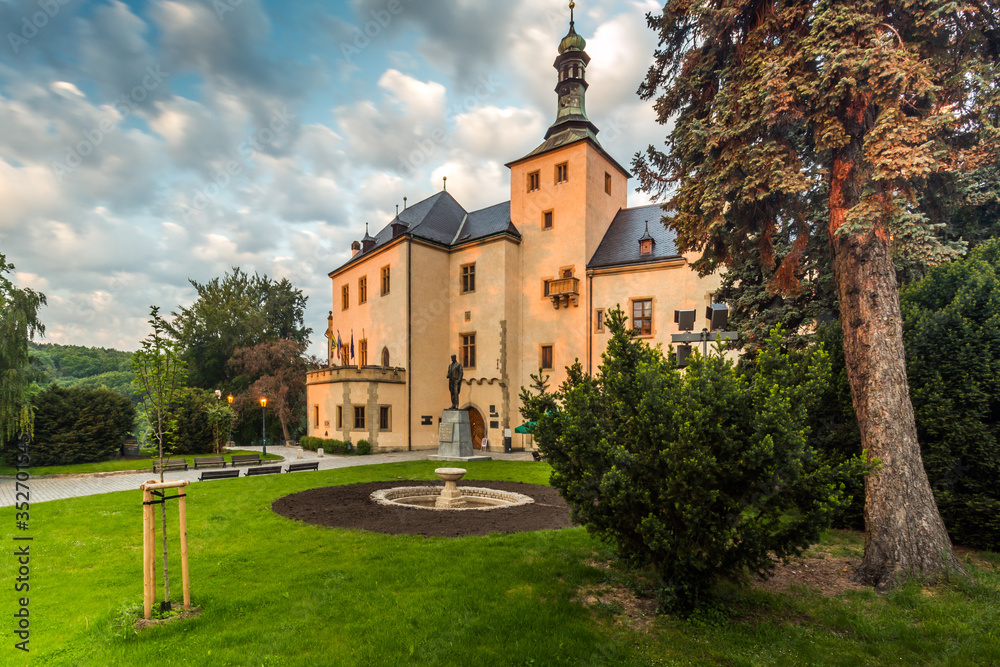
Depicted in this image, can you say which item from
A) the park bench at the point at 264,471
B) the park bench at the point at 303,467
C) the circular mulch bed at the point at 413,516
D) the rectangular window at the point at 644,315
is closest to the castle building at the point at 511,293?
the rectangular window at the point at 644,315

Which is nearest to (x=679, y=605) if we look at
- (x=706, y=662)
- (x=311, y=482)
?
(x=706, y=662)

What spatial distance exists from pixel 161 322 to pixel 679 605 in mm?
8462

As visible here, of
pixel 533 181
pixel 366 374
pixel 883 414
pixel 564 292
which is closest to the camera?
pixel 883 414

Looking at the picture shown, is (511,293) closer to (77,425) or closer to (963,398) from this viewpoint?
(77,425)

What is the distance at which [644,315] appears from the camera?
2555cm

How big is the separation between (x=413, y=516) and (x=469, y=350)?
65.5ft

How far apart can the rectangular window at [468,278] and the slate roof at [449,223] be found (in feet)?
5.46

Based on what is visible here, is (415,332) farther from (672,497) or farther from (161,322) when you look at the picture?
(672,497)

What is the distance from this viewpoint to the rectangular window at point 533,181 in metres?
29.7

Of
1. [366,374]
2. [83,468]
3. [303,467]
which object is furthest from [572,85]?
[83,468]

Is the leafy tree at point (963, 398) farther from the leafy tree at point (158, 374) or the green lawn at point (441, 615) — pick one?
the leafy tree at point (158, 374)

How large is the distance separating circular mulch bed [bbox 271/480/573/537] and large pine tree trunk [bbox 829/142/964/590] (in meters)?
4.89

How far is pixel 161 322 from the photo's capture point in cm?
790

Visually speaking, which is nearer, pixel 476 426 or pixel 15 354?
pixel 15 354
